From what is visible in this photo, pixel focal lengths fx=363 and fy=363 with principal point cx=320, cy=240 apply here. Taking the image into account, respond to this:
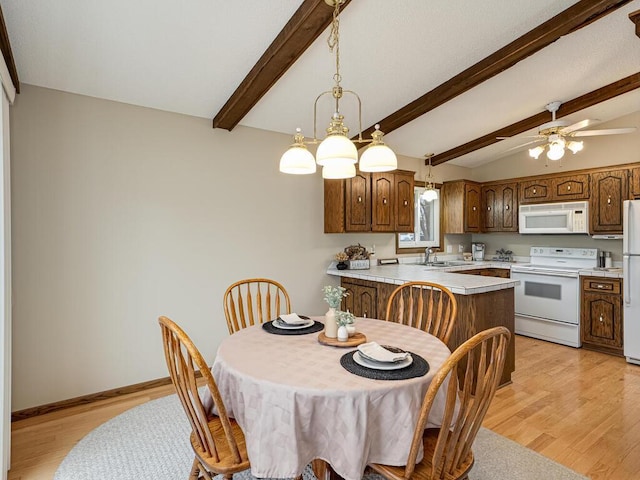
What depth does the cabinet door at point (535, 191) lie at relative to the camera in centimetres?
486

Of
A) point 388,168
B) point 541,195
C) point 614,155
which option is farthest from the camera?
point 541,195

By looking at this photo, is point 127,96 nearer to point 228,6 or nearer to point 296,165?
point 228,6

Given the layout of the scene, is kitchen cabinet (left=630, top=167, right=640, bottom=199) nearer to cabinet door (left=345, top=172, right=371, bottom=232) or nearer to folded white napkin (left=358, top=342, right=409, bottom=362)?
cabinet door (left=345, top=172, right=371, bottom=232)

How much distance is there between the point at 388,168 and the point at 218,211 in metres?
2.04

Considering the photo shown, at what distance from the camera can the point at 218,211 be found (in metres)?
3.43

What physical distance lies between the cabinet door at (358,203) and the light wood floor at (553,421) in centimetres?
210

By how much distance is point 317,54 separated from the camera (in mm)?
2672

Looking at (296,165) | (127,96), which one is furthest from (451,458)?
(127,96)

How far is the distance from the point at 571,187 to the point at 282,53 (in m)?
4.10

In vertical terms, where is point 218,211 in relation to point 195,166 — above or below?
below

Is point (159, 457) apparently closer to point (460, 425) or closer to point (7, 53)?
point (460, 425)

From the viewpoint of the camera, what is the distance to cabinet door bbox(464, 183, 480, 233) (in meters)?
5.41

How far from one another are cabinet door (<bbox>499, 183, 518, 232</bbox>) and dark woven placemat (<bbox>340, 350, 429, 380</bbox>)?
4.41 metres

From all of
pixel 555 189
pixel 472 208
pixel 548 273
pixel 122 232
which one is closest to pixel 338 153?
pixel 122 232
